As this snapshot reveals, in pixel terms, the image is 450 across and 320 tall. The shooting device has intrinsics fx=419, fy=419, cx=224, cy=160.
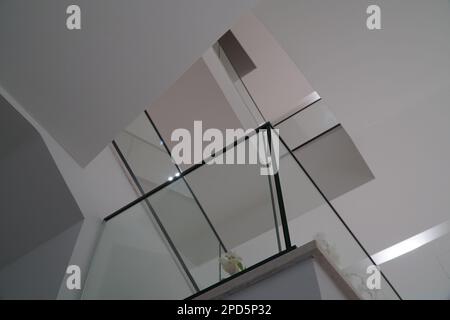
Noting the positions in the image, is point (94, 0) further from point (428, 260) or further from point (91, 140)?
point (428, 260)

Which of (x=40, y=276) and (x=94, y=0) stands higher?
(x=94, y=0)

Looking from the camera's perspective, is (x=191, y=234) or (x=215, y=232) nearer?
(x=215, y=232)

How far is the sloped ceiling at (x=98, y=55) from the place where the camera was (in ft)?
8.25

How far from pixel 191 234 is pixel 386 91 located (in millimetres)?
2701

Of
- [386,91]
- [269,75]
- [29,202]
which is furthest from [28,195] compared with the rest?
[269,75]

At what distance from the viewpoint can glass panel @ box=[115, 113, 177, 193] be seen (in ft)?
11.1

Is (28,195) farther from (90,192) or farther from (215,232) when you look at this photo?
(215,232)

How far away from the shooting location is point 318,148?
4680 mm

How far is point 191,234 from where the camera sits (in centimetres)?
234

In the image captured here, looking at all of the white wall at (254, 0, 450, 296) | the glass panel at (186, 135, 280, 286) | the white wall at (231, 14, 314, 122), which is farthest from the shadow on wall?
the white wall at (231, 14, 314, 122)

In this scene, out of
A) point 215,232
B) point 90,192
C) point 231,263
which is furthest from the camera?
point 90,192

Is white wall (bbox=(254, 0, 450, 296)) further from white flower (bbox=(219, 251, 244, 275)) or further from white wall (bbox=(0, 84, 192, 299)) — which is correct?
white flower (bbox=(219, 251, 244, 275))

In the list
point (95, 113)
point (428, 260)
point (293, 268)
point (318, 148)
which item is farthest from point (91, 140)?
point (428, 260)
